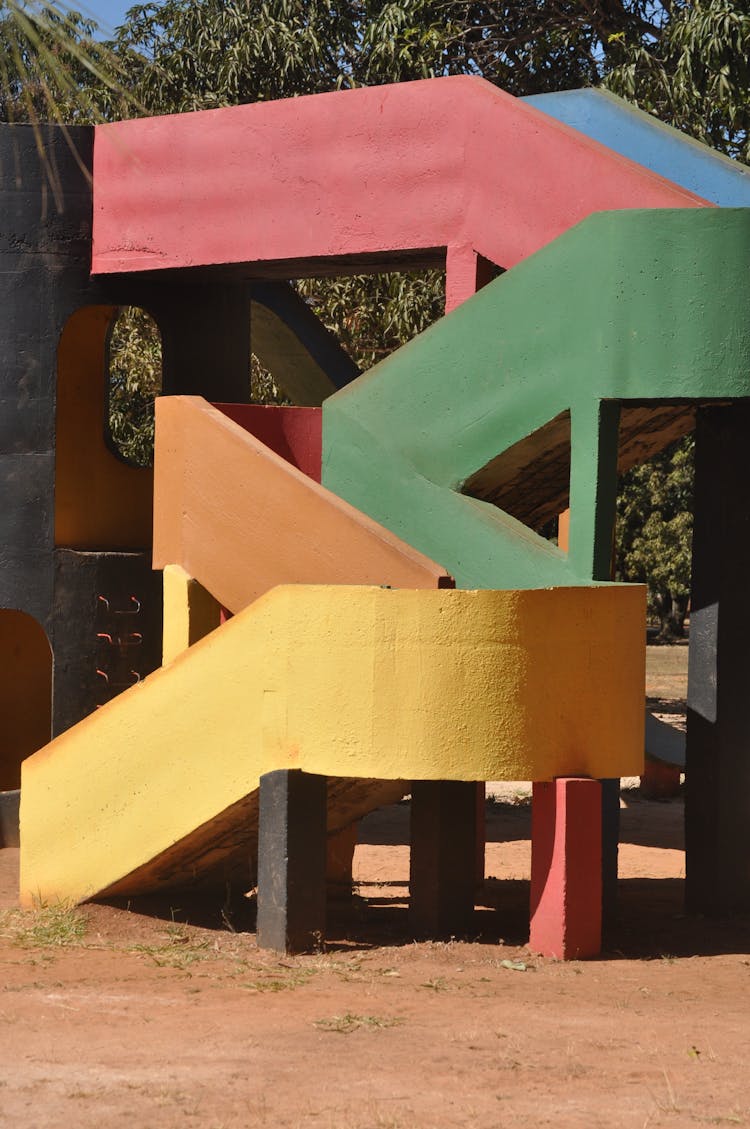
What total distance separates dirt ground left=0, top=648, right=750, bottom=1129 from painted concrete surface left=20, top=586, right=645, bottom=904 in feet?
2.39

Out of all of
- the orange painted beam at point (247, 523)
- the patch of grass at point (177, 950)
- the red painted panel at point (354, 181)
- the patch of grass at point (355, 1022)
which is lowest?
the patch of grass at point (177, 950)

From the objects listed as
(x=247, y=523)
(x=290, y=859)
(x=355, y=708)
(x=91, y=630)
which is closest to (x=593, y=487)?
(x=355, y=708)

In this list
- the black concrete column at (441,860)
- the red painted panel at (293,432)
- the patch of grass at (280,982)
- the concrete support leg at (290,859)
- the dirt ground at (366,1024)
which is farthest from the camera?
the red painted panel at (293,432)

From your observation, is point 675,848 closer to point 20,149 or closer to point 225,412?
point 225,412

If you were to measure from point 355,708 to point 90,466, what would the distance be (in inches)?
227

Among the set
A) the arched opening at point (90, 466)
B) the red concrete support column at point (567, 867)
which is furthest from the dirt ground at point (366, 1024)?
the arched opening at point (90, 466)

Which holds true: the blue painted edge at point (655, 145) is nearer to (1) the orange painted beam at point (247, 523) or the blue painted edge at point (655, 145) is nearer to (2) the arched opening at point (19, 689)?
(1) the orange painted beam at point (247, 523)

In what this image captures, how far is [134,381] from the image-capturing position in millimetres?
20031

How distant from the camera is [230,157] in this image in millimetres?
12539

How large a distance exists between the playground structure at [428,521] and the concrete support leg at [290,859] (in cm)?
2

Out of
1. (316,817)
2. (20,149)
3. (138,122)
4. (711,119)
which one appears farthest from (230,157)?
(711,119)

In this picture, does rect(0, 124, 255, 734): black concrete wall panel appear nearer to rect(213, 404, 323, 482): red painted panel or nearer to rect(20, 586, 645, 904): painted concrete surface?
rect(213, 404, 323, 482): red painted panel

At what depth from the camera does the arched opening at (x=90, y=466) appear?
14.0m

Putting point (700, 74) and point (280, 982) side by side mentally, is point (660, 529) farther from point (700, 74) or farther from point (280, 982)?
point (280, 982)
